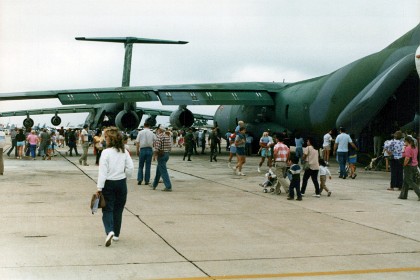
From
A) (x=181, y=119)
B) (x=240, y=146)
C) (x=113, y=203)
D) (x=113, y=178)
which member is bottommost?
(x=113, y=203)

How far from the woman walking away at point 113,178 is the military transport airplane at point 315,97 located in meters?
13.1

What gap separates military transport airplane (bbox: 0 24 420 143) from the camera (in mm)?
18928

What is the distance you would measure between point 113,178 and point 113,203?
0.34 metres

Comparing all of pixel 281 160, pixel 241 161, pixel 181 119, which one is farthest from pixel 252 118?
pixel 281 160

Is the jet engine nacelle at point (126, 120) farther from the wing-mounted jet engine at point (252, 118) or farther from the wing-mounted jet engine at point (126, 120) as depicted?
the wing-mounted jet engine at point (252, 118)

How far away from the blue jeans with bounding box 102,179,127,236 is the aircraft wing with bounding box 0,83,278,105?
1978 centimetres

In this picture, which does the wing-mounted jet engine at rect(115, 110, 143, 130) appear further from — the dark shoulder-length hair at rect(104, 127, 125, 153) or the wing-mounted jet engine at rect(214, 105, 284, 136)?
the dark shoulder-length hair at rect(104, 127, 125, 153)

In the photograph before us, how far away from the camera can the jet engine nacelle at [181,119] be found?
102ft

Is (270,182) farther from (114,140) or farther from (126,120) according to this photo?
(126,120)

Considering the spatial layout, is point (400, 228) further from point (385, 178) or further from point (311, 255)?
point (385, 178)

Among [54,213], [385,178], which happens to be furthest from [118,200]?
[385,178]

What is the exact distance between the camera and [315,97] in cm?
2333

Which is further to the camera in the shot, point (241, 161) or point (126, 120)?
point (126, 120)

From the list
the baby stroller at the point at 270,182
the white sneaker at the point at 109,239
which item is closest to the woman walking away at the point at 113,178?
the white sneaker at the point at 109,239
